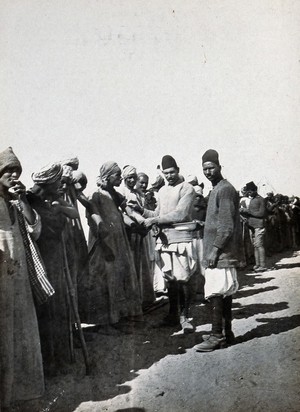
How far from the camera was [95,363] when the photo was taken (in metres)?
3.22

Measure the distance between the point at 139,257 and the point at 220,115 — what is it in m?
2.06

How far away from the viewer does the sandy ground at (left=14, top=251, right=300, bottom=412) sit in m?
2.71

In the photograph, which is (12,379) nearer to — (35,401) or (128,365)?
(35,401)

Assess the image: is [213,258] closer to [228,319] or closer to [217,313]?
[217,313]

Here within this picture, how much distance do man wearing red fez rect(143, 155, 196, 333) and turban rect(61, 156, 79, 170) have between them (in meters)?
0.88

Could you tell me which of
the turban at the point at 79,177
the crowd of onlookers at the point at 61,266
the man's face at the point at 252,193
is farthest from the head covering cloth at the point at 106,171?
the man's face at the point at 252,193

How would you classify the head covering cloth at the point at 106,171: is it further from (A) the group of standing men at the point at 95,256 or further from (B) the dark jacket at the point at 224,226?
(B) the dark jacket at the point at 224,226

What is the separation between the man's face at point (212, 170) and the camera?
355 centimetres

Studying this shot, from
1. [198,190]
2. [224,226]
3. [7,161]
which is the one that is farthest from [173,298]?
[7,161]

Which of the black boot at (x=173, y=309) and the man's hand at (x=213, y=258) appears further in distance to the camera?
the black boot at (x=173, y=309)

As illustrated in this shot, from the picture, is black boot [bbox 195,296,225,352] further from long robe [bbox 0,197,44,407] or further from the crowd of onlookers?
long robe [bbox 0,197,44,407]

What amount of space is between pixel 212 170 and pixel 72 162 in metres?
1.22

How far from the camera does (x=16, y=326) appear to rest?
8.24 ft

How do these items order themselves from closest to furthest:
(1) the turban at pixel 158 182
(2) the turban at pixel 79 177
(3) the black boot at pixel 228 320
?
(3) the black boot at pixel 228 320 < (2) the turban at pixel 79 177 < (1) the turban at pixel 158 182
